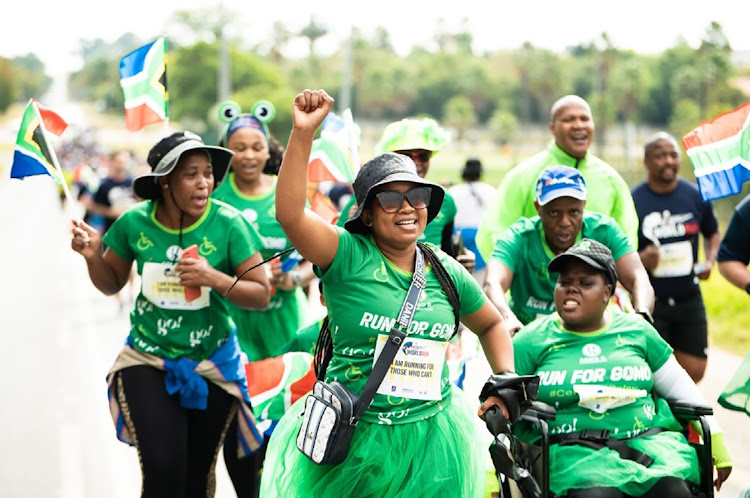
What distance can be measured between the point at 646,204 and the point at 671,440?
11.2 feet

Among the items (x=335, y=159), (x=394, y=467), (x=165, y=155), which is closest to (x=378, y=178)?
(x=394, y=467)

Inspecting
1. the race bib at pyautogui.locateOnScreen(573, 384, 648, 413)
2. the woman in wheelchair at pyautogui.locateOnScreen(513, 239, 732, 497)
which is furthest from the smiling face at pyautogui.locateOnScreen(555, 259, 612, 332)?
the race bib at pyautogui.locateOnScreen(573, 384, 648, 413)

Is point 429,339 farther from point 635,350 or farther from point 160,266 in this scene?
point 160,266

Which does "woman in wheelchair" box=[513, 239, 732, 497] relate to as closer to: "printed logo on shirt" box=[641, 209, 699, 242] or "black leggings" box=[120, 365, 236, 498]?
"black leggings" box=[120, 365, 236, 498]

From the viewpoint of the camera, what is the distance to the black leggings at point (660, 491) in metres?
4.39

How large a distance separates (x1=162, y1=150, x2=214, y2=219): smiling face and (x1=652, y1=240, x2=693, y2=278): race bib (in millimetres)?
3723

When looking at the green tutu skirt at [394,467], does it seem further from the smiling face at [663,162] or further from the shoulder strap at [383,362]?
the smiling face at [663,162]

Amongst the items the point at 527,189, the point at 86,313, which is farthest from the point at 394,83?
the point at 527,189

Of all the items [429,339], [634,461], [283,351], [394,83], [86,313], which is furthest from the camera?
[394,83]

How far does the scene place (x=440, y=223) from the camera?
5.93 metres

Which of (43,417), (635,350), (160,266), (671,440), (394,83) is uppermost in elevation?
(394,83)

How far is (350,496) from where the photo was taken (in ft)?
12.6

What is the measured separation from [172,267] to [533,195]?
7.17ft

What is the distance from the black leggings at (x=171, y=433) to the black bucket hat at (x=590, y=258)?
5.86ft
